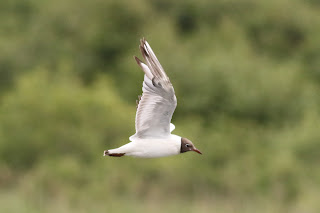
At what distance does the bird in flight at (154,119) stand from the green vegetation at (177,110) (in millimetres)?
8096

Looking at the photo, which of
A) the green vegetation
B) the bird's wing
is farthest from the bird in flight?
the green vegetation

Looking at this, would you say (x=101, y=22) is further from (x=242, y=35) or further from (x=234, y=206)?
(x=234, y=206)

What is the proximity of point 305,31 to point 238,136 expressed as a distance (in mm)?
11742

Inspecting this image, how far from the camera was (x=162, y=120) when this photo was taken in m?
6.34

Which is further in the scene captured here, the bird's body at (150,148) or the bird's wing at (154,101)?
the bird's body at (150,148)

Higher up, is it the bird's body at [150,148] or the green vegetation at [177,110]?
the green vegetation at [177,110]

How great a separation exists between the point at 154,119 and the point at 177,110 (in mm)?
21683

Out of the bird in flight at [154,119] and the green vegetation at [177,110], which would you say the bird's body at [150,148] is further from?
the green vegetation at [177,110]

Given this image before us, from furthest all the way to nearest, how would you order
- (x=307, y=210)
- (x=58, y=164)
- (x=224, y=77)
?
(x=224, y=77) → (x=58, y=164) → (x=307, y=210)

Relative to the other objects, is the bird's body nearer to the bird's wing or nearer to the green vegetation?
the bird's wing

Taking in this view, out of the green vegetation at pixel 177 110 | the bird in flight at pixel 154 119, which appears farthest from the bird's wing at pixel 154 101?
the green vegetation at pixel 177 110

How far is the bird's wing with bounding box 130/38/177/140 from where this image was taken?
6.06m

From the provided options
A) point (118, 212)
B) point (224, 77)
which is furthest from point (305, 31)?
point (118, 212)

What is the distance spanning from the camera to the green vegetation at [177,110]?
19.0 meters
